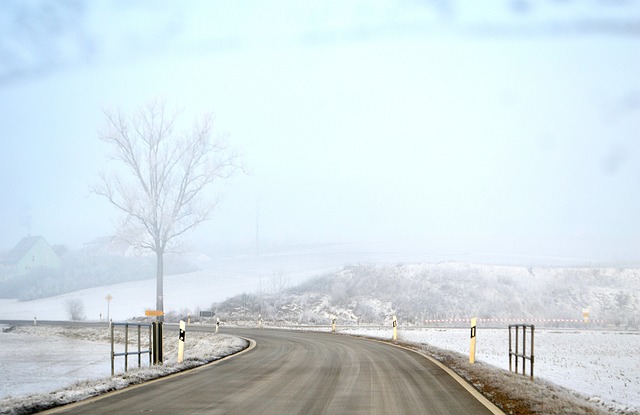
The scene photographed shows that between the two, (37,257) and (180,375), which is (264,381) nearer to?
(180,375)

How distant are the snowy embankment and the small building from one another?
1824 inches

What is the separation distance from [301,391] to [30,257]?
88.0 meters

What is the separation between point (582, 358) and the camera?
23344 mm

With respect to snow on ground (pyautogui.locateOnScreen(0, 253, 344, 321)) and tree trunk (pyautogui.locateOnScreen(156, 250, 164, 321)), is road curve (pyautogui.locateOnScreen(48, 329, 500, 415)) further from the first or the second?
snow on ground (pyautogui.locateOnScreen(0, 253, 344, 321))

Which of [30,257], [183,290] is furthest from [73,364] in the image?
[30,257]

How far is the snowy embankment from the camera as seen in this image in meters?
9.73

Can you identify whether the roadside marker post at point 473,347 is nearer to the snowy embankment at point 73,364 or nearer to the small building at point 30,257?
the snowy embankment at point 73,364

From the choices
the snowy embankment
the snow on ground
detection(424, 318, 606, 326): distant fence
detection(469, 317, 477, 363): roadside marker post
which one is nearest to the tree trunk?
the snowy embankment

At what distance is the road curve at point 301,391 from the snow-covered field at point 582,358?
3.43m

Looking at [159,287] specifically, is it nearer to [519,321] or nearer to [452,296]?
[452,296]

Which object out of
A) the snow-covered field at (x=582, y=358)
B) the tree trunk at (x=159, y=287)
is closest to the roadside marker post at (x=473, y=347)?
the snow-covered field at (x=582, y=358)

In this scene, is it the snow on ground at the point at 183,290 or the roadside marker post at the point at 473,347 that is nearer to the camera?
the roadside marker post at the point at 473,347

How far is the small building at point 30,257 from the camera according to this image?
8762cm

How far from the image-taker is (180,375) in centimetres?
1357
